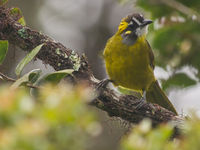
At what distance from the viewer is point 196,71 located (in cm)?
250

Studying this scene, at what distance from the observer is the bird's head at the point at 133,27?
3752 millimetres

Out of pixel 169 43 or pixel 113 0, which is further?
pixel 113 0

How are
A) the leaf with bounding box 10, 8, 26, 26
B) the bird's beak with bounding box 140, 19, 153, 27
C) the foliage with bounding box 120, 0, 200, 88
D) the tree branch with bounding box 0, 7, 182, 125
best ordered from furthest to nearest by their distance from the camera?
the bird's beak with bounding box 140, 19, 153, 27
the leaf with bounding box 10, 8, 26, 26
the tree branch with bounding box 0, 7, 182, 125
the foliage with bounding box 120, 0, 200, 88

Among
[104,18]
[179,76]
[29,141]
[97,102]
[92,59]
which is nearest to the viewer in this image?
[29,141]

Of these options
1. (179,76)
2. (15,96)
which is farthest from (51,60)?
(15,96)

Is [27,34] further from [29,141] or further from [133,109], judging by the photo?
[29,141]

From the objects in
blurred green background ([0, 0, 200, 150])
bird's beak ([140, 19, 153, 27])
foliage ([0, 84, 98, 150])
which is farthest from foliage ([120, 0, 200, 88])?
foliage ([0, 84, 98, 150])

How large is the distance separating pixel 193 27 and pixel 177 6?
154 mm

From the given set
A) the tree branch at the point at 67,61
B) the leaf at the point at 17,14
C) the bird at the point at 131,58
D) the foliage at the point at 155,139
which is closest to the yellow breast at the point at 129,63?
the bird at the point at 131,58

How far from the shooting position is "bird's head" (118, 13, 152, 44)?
3752 millimetres

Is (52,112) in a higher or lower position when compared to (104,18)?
higher

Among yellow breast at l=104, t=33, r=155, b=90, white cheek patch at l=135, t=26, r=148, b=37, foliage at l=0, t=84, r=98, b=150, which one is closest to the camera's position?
foliage at l=0, t=84, r=98, b=150

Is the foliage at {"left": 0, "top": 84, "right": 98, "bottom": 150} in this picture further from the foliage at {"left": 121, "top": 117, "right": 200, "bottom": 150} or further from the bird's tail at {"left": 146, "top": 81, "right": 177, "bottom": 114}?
the bird's tail at {"left": 146, "top": 81, "right": 177, "bottom": 114}

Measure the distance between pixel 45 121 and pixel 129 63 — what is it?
2839mm
